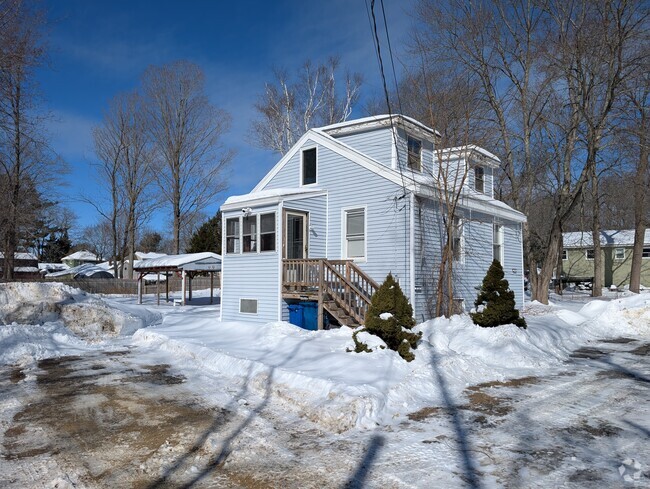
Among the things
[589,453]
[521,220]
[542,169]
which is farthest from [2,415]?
[542,169]

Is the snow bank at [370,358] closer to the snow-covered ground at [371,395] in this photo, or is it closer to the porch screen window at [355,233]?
the snow-covered ground at [371,395]

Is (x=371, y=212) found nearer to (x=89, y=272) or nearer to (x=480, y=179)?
(x=480, y=179)

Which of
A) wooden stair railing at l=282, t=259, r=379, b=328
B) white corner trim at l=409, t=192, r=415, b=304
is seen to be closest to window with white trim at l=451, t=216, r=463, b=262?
white corner trim at l=409, t=192, r=415, b=304

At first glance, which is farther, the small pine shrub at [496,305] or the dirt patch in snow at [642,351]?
the small pine shrub at [496,305]

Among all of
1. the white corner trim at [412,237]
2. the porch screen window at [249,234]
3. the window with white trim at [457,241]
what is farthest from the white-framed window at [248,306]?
the window with white trim at [457,241]

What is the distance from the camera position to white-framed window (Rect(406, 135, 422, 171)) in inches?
654

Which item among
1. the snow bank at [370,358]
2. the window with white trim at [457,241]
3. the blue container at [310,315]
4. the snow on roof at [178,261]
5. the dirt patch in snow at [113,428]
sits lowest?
the dirt patch in snow at [113,428]

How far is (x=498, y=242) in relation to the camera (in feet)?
63.0

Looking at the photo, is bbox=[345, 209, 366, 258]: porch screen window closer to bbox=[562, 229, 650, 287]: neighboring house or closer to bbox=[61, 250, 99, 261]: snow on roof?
bbox=[562, 229, 650, 287]: neighboring house

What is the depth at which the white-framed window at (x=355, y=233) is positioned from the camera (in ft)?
50.8

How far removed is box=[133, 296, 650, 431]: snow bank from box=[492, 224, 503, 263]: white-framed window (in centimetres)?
348

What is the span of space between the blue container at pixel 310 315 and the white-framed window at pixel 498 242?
26.3 ft

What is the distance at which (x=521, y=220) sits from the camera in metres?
20.1

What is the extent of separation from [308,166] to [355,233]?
3.42m
